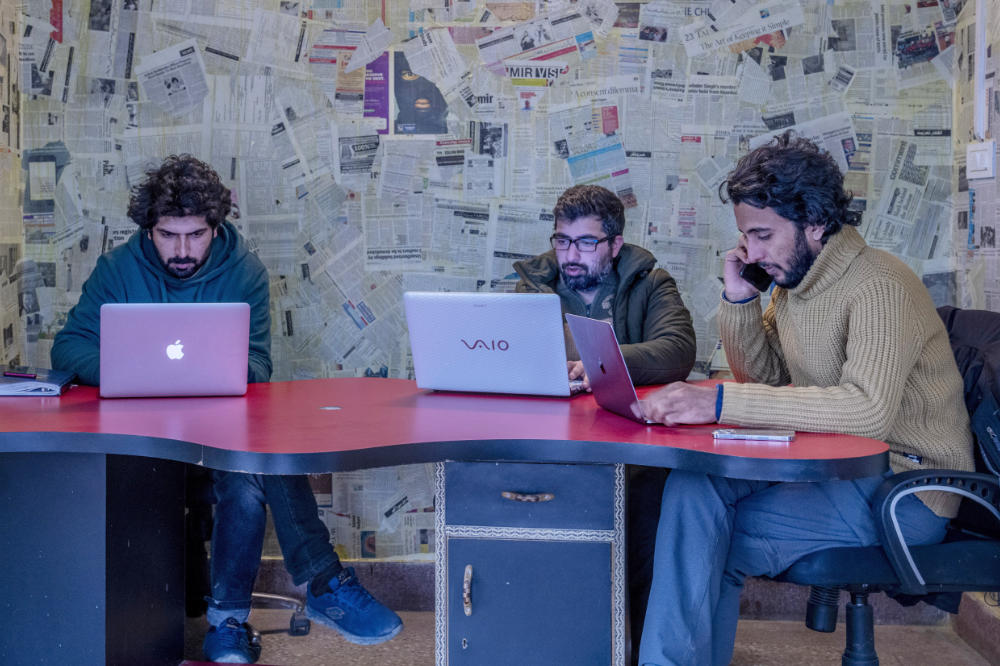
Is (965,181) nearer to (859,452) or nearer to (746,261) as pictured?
(746,261)

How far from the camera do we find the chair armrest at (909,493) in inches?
75.3

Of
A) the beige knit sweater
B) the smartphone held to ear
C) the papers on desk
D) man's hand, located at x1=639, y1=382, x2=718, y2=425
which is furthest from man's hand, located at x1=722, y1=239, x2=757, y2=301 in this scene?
the papers on desk

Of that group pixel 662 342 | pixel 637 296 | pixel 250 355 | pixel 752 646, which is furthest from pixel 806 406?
pixel 250 355

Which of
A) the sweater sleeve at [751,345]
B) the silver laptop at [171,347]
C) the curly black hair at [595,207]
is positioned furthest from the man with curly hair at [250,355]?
the sweater sleeve at [751,345]

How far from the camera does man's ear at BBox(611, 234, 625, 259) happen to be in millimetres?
2975

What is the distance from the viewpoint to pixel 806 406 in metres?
1.92

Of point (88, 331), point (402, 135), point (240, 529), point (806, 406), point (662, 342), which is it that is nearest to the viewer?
point (806, 406)

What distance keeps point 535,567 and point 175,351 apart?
37.9 inches

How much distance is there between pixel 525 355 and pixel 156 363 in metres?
0.83

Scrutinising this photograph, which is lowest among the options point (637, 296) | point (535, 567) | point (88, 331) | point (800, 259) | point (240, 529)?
point (240, 529)

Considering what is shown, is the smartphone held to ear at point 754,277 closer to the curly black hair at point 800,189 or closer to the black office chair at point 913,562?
the curly black hair at point 800,189

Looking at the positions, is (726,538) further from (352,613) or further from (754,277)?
(352,613)

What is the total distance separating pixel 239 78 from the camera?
3266mm

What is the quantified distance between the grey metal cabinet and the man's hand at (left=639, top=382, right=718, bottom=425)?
14 cm
